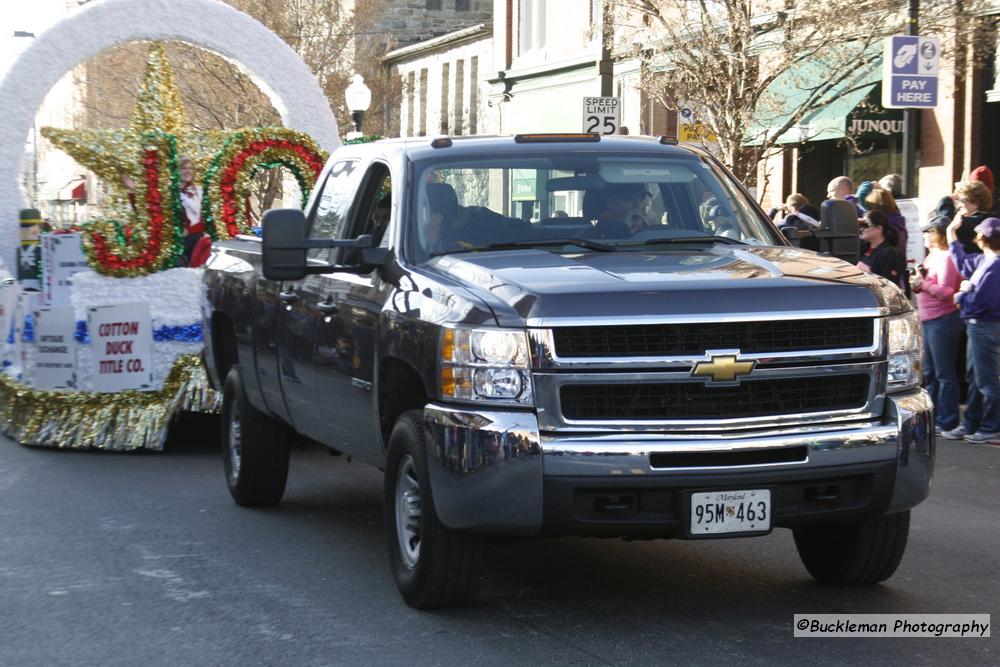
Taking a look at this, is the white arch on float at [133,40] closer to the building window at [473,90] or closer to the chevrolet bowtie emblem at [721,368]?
the chevrolet bowtie emblem at [721,368]

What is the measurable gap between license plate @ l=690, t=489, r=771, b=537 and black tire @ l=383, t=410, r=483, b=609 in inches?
35.0

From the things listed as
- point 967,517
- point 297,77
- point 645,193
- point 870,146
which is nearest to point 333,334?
point 645,193

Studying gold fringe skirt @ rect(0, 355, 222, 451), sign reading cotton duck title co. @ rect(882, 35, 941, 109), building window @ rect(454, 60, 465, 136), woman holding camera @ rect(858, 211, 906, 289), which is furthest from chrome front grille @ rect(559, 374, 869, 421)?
building window @ rect(454, 60, 465, 136)

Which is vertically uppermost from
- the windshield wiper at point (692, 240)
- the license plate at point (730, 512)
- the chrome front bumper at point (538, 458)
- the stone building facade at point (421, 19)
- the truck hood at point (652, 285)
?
the stone building facade at point (421, 19)

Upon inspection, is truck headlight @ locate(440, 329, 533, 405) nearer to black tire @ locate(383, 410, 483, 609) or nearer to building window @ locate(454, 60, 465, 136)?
black tire @ locate(383, 410, 483, 609)

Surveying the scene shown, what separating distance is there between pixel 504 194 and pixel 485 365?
5.36 feet

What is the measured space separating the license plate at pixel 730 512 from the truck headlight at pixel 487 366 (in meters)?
0.73

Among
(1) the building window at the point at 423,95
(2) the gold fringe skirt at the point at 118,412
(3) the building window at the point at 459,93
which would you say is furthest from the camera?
→ (1) the building window at the point at 423,95

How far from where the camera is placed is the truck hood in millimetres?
6059

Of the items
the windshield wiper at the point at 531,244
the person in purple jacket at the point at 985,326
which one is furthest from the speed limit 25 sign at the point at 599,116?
the windshield wiper at the point at 531,244

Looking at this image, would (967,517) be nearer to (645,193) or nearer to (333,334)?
(645,193)

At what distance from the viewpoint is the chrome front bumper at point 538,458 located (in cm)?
596

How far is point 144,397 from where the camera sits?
39.7 feet

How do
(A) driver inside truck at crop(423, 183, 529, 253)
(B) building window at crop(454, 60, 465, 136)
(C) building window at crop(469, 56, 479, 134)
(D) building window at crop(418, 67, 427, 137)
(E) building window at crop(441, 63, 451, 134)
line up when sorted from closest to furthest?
1. (A) driver inside truck at crop(423, 183, 529, 253)
2. (C) building window at crop(469, 56, 479, 134)
3. (B) building window at crop(454, 60, 465, 136)
4. (E) building window at crop(441, 63, 451, 134)
5. (D) building window at crop(418, 67, 427, 137)
